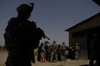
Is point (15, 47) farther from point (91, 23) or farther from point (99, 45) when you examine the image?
point (91, 23)

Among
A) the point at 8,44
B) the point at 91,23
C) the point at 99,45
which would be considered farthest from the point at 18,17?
the point at 91,23

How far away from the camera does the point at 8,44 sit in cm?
513

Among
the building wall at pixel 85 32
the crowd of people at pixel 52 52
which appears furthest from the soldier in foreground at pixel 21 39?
the building wall at pixel 85 32

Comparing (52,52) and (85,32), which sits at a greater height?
(85,32)

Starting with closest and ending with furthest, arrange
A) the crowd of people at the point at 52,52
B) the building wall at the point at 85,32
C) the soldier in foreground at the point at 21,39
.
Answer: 1. the soldier in foreground at the point at 21,39
2. the crowd of people at the point at 52,52
3. the building wall at the point at 85,32

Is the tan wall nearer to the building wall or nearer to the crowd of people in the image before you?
the building wall

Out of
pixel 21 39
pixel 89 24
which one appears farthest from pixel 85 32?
pixel 21 39

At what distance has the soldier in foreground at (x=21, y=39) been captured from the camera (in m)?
5.07

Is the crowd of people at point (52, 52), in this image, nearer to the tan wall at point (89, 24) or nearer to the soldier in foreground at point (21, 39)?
the tan wall at point (89, 24)

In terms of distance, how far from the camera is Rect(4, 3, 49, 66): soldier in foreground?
5.07 metres

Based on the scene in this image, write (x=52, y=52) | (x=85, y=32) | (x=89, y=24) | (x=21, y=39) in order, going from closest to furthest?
(x=21, y=39)
(x=52, y=52)
(x=89, y=24)
(x=85, y=32)

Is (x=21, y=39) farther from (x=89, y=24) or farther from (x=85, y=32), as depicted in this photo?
(x=85, y=32)

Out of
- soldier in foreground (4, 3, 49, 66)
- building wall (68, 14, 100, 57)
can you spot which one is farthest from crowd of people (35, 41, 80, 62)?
soldier in foreground (4, 3, 49, 66)

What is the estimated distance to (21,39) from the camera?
200 inches
